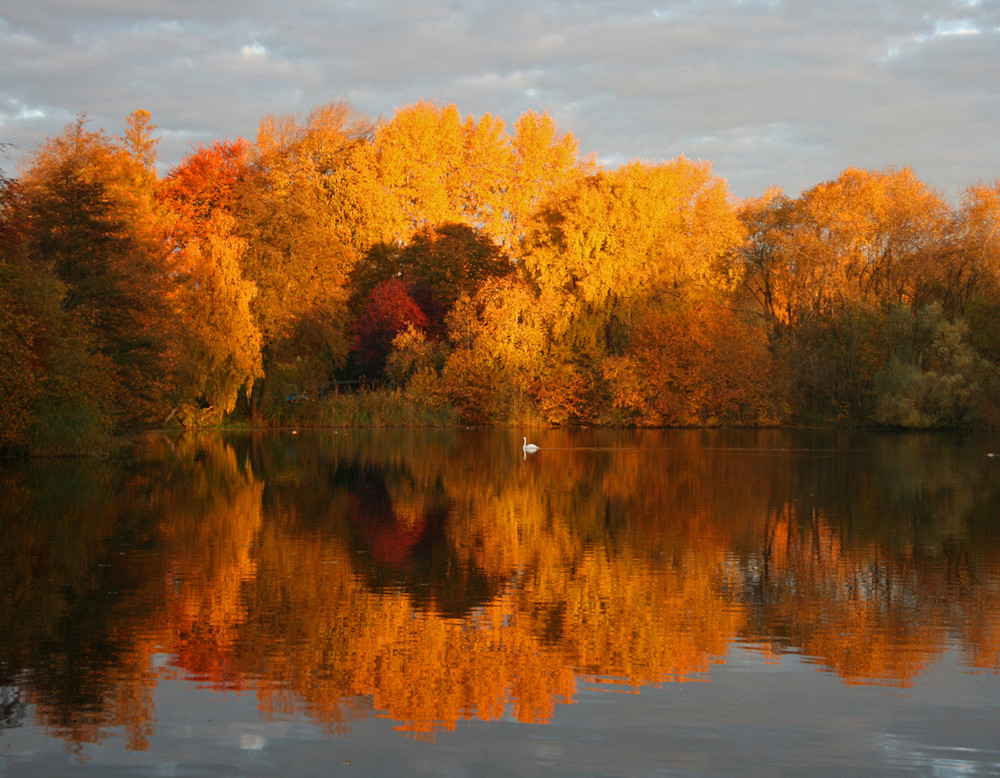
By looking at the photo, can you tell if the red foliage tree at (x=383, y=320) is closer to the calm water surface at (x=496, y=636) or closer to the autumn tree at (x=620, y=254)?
the autumn tree at (x=620, y=254)

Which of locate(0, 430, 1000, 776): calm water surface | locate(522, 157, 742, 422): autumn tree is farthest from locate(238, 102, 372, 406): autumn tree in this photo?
locate(0, 430, 1000, 776): calm water surface

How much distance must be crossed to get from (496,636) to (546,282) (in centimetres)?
4569

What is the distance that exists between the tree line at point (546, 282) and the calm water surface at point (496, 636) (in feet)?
101

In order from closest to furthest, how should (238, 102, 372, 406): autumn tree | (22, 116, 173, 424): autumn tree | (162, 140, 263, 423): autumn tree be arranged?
(22, 116, 173, 424): autumn tree
(162, 140, 263, 423): autumn tree
(238, 102, 372, 406): autumn tree

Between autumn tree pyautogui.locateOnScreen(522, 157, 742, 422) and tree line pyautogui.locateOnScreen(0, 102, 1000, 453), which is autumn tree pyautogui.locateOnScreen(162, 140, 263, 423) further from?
autumn tree pyautogui.locateOnScreen(522, 157, 742, 422)

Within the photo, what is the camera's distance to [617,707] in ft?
21.9

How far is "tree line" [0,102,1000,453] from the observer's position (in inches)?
1959

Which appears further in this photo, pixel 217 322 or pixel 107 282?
pixel 217 322

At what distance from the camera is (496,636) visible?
845cm

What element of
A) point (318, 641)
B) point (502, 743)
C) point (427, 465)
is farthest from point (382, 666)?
point (427, 465)

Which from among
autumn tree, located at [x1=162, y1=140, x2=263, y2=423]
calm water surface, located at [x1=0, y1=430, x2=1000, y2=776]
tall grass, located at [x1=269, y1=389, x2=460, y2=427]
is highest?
autumn tree, located at [x1=162, y1=140, x2=263, y2=423]

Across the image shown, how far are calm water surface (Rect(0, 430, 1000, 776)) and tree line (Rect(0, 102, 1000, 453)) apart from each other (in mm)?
30642

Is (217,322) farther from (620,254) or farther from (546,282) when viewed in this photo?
(620,254)

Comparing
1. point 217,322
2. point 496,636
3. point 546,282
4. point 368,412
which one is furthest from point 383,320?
point 496,636
